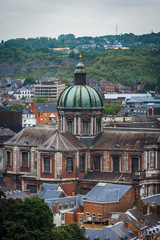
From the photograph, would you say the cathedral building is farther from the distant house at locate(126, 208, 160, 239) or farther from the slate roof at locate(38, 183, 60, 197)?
the distant house at locate(126, 208, 160, 239)

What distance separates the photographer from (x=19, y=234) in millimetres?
85562

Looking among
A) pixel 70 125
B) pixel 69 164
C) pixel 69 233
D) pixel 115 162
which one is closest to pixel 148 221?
pixel 69 233

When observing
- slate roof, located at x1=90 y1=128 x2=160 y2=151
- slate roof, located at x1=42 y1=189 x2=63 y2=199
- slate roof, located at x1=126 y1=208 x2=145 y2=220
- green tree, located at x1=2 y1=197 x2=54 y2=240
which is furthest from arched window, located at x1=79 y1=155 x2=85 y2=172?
green tree, located at x1=2 y1=197 x2=54 y2=240

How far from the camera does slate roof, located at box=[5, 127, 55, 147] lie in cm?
12250

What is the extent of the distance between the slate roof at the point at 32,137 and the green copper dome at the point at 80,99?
489 cm

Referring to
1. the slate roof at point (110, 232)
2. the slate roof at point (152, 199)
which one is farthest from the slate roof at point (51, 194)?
the slate roof at point (110, 232)

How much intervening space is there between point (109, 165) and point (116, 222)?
66.3ft

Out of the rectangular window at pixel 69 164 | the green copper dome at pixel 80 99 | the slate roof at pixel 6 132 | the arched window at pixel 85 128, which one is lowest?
the slate roof at pixel 6 132

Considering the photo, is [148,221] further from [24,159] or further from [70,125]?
[24,159]

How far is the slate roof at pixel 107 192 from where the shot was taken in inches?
4107

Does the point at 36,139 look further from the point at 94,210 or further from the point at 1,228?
the point at 1,228

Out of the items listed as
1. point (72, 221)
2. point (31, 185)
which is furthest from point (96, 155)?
point (72, 221)

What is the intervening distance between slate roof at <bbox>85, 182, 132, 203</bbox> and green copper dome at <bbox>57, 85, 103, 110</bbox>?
14.7m

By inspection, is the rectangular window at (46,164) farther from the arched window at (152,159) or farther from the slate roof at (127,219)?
the slate roof at (127,219)
